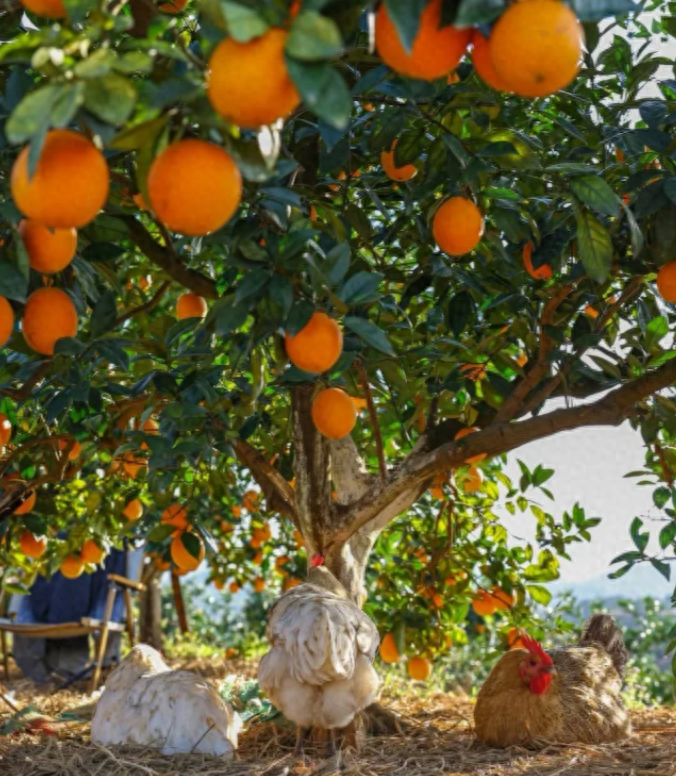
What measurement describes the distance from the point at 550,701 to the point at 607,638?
0.54 metres

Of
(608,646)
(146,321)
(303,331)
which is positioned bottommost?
(608,646)

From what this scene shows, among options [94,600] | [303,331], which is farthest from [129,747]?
[94,600]

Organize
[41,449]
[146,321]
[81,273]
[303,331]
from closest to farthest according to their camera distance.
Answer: [303,331] < [81,273] < [41,449] < [146,321]

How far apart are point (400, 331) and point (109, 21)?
61.8 inches

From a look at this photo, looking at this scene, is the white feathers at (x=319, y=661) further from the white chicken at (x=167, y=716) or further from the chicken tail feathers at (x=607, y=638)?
the chicken tail feathers at (x=607, y=638)

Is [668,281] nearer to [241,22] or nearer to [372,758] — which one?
[241,22]

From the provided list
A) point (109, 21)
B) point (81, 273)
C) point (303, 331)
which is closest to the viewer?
point (109, 21)

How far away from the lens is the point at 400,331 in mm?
2385

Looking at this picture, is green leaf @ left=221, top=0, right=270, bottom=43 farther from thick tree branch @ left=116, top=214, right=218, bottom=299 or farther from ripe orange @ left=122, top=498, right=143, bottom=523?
ripe orange @ left=122, top=498, right=143, bottom=523

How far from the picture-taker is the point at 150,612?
22.0ft

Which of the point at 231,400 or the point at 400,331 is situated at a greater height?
the point at 400,331

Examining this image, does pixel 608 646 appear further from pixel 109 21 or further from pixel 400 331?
pixel 109 21

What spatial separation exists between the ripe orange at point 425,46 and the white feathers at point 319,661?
1.58m

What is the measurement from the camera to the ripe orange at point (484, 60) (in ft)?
2.99
